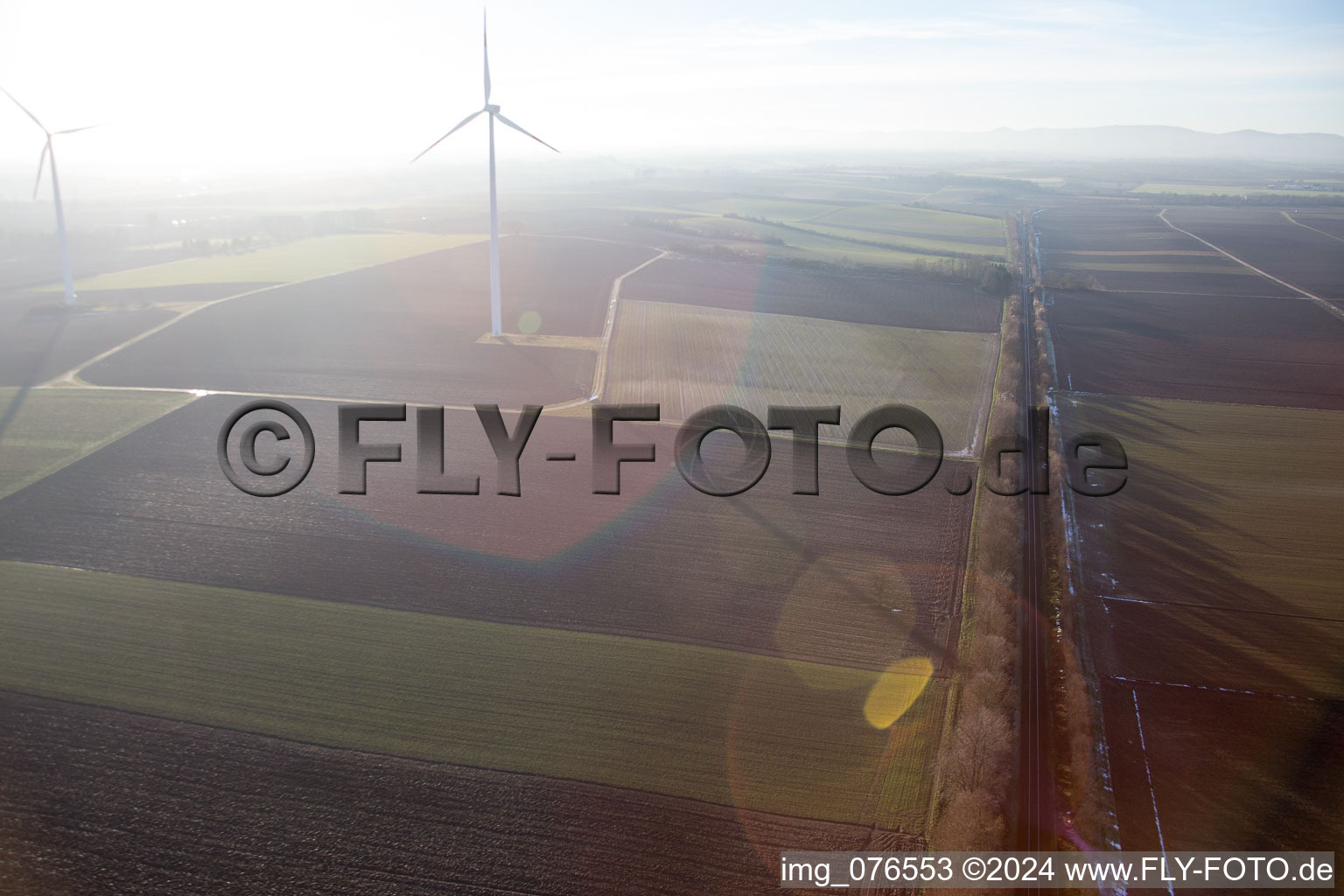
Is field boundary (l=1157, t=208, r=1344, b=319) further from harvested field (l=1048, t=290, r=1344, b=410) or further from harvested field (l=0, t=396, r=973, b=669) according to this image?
harvested field (l=0, t=396, r=973, b=669)

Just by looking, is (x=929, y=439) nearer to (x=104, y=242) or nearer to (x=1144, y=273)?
(x=1144, y=273)

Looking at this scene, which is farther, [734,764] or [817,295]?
[817,295]

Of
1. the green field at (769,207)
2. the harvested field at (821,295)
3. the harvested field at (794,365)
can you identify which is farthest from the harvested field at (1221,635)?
the green field at (769,207)

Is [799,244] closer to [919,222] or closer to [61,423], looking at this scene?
[919,222]

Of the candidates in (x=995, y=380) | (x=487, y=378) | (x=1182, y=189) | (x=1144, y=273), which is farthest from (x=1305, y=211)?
(x=487, y=378)

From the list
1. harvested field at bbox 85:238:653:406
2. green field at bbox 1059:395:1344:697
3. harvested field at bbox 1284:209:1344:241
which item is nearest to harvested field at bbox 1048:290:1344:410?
green field at bbox 1059:395:1344:697

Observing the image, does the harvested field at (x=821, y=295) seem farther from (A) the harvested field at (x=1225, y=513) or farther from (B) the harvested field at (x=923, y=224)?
(B) the harvested field at (x=923, y=224)

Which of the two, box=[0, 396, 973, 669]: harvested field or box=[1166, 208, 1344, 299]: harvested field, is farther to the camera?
box=[1166, 208, 1344, 299]: harvested field
